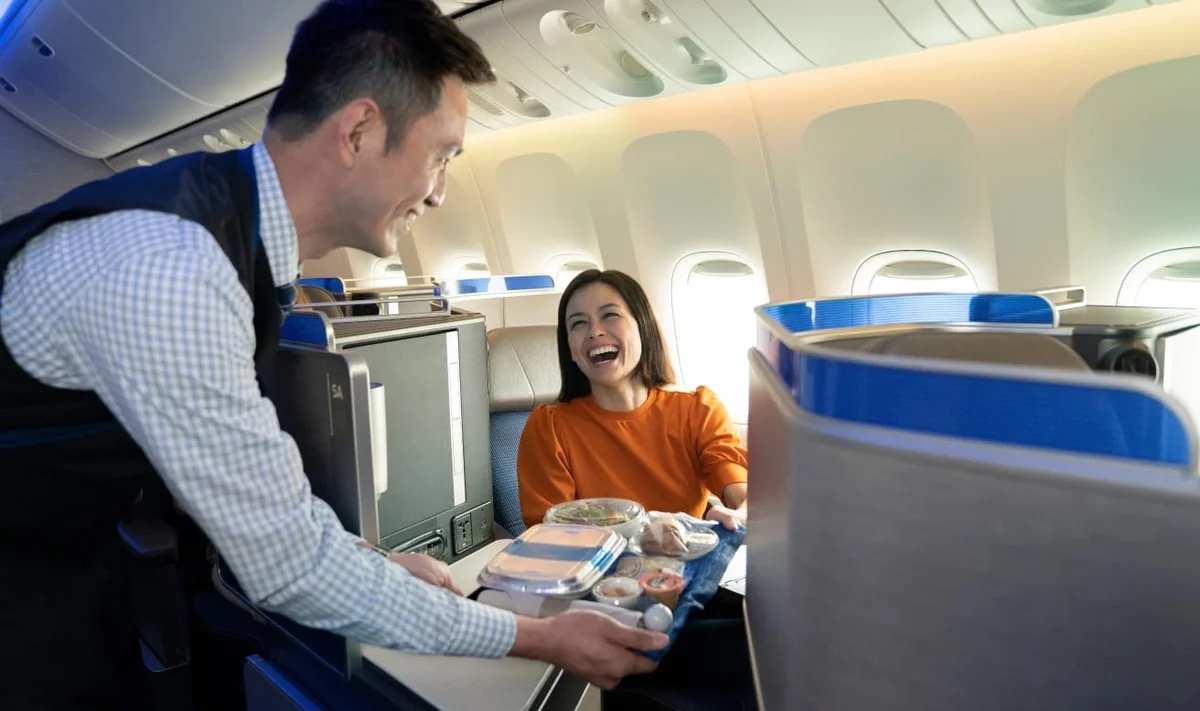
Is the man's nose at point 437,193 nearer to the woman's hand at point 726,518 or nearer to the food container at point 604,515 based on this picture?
the food container at point 604,515

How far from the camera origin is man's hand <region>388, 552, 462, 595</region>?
5.26 feet

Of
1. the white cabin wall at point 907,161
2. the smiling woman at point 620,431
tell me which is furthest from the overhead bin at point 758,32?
the smiling woman at point 620,431

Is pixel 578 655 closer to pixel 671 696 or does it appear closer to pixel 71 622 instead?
pixel 671 696

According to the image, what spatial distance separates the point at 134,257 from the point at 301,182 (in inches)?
15.6

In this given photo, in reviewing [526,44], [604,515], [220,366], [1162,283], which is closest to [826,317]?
[604,515]

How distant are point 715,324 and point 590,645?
4017 millimetres

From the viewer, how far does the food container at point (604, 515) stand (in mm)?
1799

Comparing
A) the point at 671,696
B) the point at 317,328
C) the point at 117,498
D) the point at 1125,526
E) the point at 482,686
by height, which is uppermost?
the point at 317,328

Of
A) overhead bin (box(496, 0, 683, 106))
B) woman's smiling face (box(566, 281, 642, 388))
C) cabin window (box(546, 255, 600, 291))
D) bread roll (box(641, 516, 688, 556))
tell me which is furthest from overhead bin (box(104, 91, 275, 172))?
bread roll (box(641, 516, 688, 556))

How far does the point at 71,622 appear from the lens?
1.44 metres

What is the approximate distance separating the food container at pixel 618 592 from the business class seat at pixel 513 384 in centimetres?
132

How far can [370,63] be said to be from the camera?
53.5 inches

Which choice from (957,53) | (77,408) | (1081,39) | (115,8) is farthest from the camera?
(115,8)

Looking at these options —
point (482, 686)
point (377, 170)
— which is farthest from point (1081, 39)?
point (482, 686)
